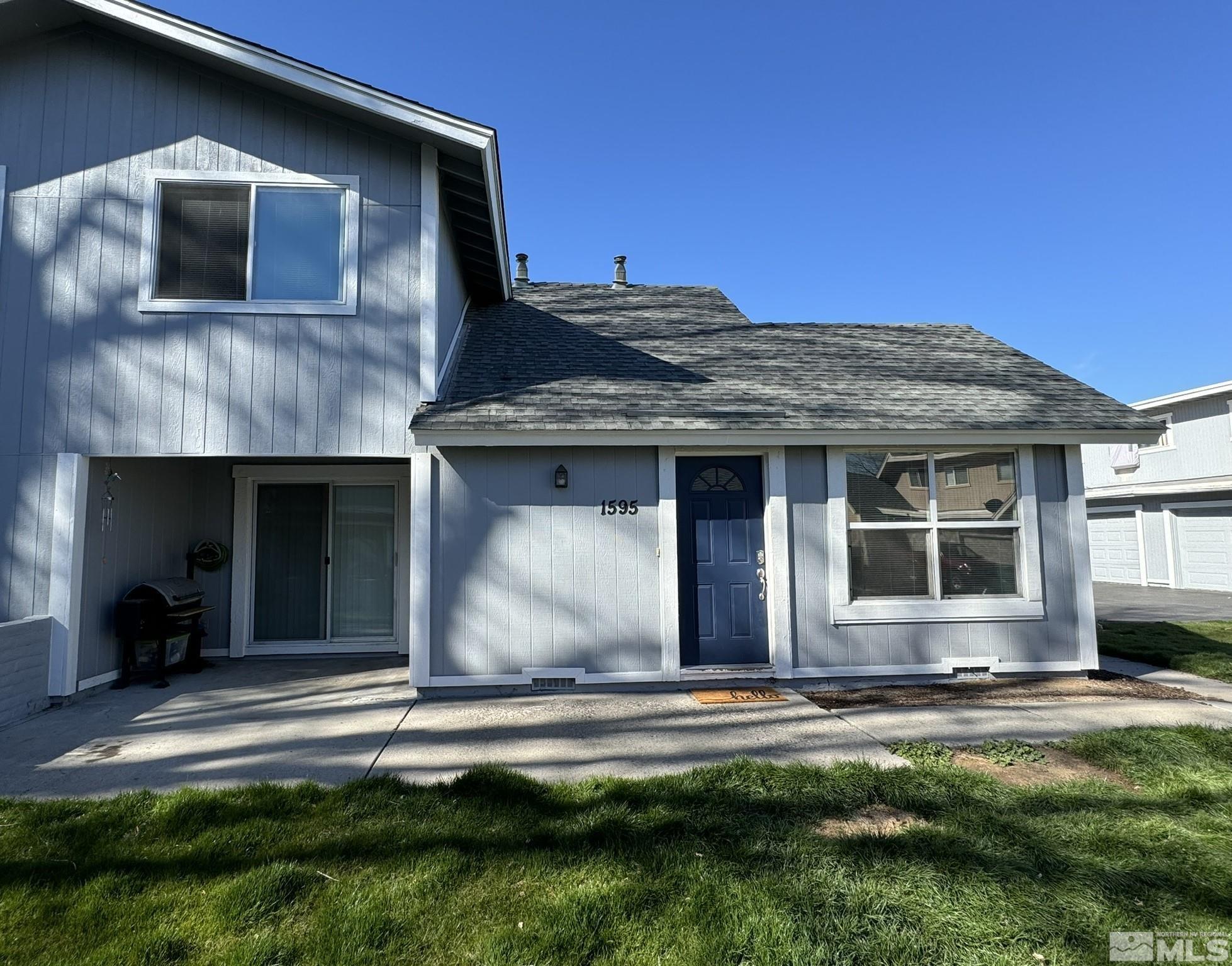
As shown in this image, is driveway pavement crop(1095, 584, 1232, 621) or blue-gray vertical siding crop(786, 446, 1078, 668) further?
driveway pavement crop(1095, 584, 1232, 621)

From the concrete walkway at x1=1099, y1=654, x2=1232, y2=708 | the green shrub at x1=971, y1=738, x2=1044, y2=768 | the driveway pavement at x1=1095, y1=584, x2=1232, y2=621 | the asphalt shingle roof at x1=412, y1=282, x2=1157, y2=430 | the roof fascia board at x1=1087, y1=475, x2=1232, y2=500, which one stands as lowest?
the driveway pavement at x1=1095, y1=584, x2=1232, y2=621

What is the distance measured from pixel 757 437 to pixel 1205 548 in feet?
54.4

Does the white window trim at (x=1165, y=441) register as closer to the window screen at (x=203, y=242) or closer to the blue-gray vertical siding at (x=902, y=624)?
the blue-gray vertical siding at (x=902, y=624)

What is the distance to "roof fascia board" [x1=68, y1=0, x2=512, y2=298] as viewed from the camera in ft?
18.2

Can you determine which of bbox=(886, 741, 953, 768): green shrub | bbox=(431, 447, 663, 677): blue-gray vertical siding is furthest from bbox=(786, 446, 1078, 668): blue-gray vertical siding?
bbox=(886, 741, 953, 768): green shrub

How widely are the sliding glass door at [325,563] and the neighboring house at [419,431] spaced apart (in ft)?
4.23

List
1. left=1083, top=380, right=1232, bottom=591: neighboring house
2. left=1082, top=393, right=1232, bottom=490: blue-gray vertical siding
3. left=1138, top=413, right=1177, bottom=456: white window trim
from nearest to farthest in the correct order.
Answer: left=1083, top=380, right=1232, bottom=591: neighboring house → left=1082, top=393, right=1232, bottom=490: blue-gray vertical siding → left=1138, top=413, right=1177, bottom=456: white window trim

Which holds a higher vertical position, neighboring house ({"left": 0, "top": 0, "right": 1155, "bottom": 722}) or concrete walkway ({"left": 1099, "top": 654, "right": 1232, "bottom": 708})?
neighboring house ({"left": 0, "top": 0, "right": 1155, "bottom": 722})

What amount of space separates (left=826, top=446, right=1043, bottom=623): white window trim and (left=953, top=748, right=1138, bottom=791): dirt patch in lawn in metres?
2.05

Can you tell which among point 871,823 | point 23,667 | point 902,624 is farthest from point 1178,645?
point 23,667

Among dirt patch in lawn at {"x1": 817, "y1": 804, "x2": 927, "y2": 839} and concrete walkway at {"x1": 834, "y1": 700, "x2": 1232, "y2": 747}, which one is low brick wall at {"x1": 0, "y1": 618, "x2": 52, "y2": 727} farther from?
concrete walkway at {"x1": 834, "y1": 700, "x2": 1232, "y2": 747}

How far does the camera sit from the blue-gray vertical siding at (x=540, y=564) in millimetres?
5758

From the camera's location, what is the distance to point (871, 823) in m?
3.12

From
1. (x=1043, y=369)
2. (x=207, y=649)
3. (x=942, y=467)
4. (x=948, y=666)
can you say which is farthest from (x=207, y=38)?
(x=1043, y=369)
